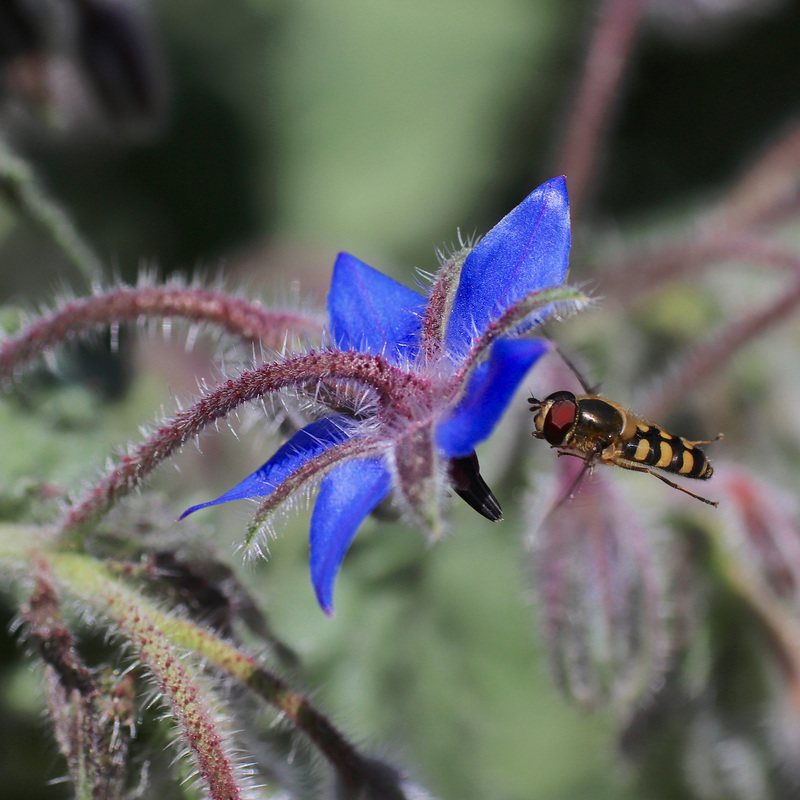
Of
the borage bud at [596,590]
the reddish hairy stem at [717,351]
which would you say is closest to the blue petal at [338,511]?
the borage bud at [596,590]

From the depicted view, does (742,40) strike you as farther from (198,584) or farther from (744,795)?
(198,584)

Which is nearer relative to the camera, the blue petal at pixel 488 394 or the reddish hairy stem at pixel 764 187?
the blue petal at pixel 488 394

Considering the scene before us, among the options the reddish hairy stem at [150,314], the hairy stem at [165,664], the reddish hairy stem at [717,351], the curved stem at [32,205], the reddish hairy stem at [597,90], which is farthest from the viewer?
the reddish hairy stem at [597,90]

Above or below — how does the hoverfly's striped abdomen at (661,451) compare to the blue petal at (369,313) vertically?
below

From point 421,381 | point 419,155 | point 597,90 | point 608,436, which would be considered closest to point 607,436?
point 608,436

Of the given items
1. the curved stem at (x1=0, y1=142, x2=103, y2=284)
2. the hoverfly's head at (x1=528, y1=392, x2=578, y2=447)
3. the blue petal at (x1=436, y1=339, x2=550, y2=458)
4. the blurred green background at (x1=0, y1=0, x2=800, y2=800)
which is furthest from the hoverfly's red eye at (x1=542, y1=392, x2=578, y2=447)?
the blurred green background at (x1=0, y1=0, x2=800, y2=800)

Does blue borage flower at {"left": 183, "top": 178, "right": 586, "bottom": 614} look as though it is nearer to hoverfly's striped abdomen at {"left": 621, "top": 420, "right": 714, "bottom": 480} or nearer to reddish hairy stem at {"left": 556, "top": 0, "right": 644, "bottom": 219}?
hoverfly's striped abdomen at {"left": 621, "top": 420, "right": 714, "bottom": 480}

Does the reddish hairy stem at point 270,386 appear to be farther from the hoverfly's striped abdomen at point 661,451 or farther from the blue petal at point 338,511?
the hoverfly's striped abdomen at point 661,451

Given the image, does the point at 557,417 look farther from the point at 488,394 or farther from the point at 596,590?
the point at 596,590
